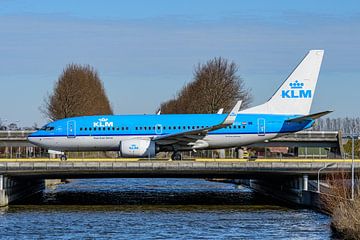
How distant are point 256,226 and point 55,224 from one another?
15006 mm

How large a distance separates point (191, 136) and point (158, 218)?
16.8 m

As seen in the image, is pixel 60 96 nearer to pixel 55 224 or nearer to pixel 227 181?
pixel 227 181

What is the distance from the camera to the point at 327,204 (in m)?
72.2

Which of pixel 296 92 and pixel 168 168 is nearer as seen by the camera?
pixel 168 168

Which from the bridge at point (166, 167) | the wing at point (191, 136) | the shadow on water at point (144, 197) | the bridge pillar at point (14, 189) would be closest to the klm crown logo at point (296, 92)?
the wing at point (191, 136)

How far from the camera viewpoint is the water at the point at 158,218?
6234 centimetres

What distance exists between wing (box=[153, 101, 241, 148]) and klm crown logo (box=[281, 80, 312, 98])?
8.88 metres

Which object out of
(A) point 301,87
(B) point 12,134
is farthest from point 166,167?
(B) point 12,134

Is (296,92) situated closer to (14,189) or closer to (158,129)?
(158,129)

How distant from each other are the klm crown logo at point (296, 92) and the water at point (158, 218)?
36.2ft

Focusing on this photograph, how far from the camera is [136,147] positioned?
3479 inches

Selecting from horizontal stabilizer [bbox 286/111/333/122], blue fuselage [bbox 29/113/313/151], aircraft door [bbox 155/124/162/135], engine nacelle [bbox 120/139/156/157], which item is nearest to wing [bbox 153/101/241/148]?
blue fuselage [bbox 29/113/313/151]

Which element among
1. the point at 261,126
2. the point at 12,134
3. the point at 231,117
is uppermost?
the point at 12,134

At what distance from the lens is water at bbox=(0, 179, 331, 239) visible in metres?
62.3
